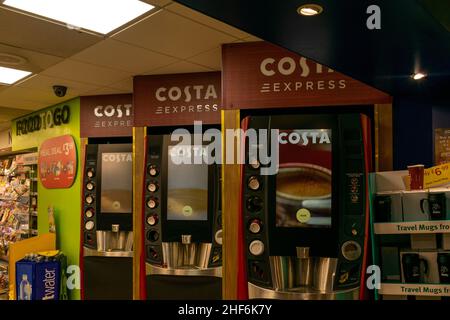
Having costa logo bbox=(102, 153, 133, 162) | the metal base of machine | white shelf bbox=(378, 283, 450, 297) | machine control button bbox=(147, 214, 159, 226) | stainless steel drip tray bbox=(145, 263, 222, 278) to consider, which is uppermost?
costa logo bbox=(102, 153, 133, 162)

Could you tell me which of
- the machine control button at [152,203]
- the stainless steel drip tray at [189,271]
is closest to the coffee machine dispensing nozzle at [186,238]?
the stainless steel drip tray at [189,271]

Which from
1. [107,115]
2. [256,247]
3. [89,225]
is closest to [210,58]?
[256,247]

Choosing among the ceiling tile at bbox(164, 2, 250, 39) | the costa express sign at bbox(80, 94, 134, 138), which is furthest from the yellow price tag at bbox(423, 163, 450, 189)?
the costa express sign at bbox(80, 94, 134, 138)

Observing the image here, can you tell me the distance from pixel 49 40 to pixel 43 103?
2.64 metres

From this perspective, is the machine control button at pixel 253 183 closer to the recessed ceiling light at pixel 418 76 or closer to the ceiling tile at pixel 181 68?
the recessed ceiling light at pixel 418 76

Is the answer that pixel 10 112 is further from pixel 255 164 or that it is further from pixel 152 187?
pixel 255 164

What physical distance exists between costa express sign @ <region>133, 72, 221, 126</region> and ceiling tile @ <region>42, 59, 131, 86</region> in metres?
0.30

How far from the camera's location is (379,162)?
121 inches

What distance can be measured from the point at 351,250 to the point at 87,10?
2202mm

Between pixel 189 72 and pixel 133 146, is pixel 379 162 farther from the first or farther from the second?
pixel 133 146

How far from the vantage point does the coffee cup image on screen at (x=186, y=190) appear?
3.70 meters

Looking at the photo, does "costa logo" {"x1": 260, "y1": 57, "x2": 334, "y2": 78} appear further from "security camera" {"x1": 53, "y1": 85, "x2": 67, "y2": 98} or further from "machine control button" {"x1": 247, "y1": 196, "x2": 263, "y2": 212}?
"security camera" {"x1": 53, "y1": 85, "x2": 67, "y2": 98}

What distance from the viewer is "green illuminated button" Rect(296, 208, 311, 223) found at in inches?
107
